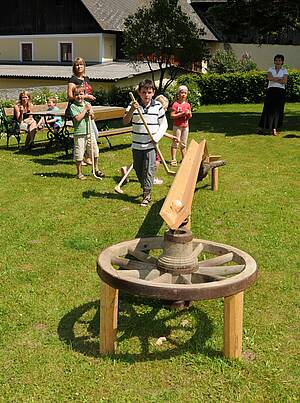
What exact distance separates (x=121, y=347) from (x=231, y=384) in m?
0.86

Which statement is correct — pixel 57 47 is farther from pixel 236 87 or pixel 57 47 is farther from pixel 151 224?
pixel 151 224

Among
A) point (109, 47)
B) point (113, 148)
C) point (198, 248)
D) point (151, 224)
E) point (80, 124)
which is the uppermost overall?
point (109, 47)

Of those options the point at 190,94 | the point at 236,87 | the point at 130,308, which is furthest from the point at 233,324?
the point at 236,87

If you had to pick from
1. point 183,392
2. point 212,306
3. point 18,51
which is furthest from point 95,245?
point 18,51

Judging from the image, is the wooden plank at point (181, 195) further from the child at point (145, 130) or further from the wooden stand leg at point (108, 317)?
the child at point (145, 130)

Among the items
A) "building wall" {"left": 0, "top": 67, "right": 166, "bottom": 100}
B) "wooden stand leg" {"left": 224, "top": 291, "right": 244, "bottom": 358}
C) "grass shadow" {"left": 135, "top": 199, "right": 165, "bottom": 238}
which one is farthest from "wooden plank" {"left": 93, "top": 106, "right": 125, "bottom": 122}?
"building wall" {"left": 0, "top": 67, "right": 166, "bottom": 100}

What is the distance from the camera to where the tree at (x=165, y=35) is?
22594 millimetres

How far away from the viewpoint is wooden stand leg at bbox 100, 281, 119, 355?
11.9 ft

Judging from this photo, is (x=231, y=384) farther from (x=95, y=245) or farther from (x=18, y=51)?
(x=18, y=51)

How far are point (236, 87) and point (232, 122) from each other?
34.8ft

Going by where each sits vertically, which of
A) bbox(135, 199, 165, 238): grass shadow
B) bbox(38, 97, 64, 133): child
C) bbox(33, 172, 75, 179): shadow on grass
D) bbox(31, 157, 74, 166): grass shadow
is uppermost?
bbox(38, 97, 64, 133): child

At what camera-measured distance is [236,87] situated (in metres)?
27.8

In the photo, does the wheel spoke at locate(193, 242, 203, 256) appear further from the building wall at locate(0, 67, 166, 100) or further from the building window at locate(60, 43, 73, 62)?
the building window at locate(60, 43, 73, 62)

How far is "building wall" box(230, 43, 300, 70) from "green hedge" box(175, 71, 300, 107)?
1072 cm
